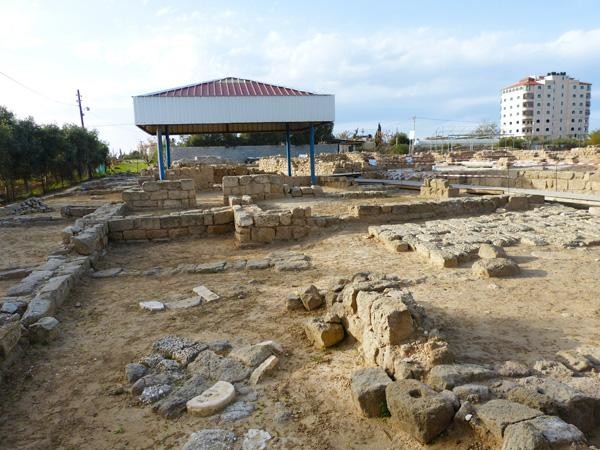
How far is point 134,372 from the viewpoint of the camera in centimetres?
393

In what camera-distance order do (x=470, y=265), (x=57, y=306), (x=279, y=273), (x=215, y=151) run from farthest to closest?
(x=215, y=151) < (x=279, y=273) < (x=470, y=265) < (x=57, y=306)

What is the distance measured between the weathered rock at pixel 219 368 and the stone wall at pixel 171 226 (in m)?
7.05

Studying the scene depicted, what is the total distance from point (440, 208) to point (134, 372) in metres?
10.6

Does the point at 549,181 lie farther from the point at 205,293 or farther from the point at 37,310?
the point at 37,310

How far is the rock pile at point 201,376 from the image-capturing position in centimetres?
333

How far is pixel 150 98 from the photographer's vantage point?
18719 mm

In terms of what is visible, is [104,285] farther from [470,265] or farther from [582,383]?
[582,383]

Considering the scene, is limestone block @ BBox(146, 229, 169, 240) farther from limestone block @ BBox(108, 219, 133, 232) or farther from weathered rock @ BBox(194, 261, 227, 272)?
weathered rock @ BBox(194, 261, 227, 272)

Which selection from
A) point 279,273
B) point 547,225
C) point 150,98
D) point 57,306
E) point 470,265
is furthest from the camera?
point 150,98

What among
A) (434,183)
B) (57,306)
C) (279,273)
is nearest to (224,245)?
(279,273)

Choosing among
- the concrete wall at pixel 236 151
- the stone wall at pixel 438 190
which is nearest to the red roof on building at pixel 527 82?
the concrete wall at pixel 236 151

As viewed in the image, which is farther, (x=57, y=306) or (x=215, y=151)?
(x=215, y=151)

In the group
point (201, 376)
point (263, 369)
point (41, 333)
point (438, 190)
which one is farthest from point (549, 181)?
point (41, 333)

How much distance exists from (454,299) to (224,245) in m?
5.96
